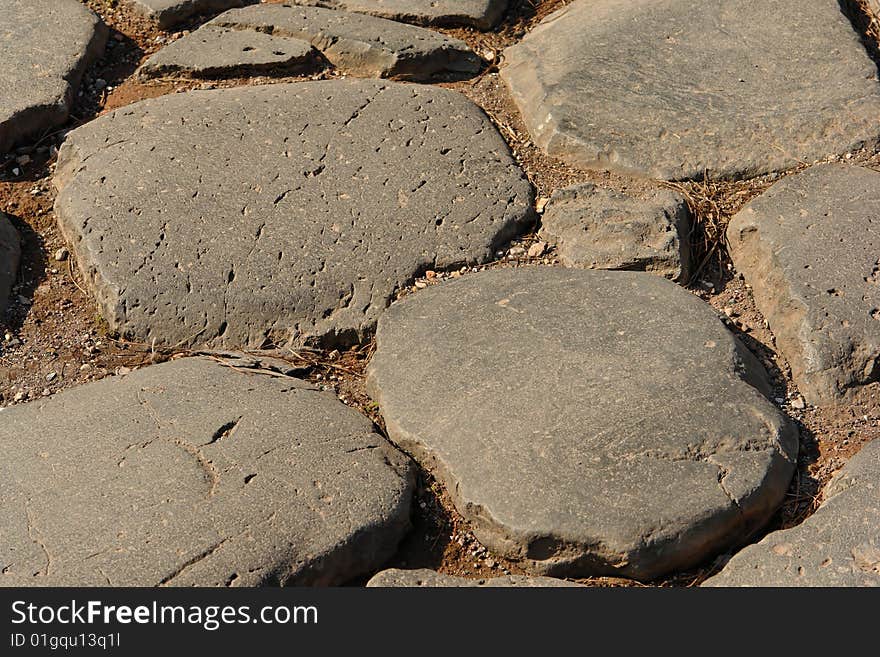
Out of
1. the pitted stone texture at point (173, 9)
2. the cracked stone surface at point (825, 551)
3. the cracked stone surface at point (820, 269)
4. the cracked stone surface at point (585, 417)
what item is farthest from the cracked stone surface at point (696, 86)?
the cracked stone surface at point (825, 551)

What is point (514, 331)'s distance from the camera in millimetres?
2451

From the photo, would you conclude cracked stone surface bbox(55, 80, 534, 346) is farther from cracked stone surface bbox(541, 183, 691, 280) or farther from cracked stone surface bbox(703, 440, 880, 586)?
cracked stone surface bbox(703, 440, 880, 586)

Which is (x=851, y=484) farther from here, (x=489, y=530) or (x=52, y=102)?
(x=52, y=102)

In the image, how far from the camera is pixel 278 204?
2771 millimetres

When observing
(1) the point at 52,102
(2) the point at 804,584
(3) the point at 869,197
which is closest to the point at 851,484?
(2) the point at 804,584

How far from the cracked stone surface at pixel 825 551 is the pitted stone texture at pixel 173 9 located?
246 centimetres

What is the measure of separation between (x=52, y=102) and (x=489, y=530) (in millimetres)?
1884

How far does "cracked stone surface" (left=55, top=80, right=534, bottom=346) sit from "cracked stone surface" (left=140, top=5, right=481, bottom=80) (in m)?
0.17

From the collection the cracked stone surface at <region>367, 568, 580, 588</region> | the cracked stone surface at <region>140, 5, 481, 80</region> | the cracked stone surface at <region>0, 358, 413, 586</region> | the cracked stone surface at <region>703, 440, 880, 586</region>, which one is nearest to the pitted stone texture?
the cracked stone surface at <region>140, 5, 481, 80</region>

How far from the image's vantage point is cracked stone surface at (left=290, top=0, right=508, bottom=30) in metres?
3.46

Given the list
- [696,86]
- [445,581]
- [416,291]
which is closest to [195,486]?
[445,581]

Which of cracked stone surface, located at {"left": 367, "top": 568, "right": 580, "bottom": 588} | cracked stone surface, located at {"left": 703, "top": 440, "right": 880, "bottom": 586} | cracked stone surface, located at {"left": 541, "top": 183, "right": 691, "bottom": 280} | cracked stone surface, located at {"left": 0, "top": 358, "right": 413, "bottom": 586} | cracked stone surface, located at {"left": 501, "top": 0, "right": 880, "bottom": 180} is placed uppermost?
cracked stone surface, located at {"left": 501, "top": 0, "right": 880, "bottom": 180}

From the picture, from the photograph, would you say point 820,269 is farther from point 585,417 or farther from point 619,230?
point 585,417

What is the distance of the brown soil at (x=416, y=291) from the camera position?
7.27 feet
